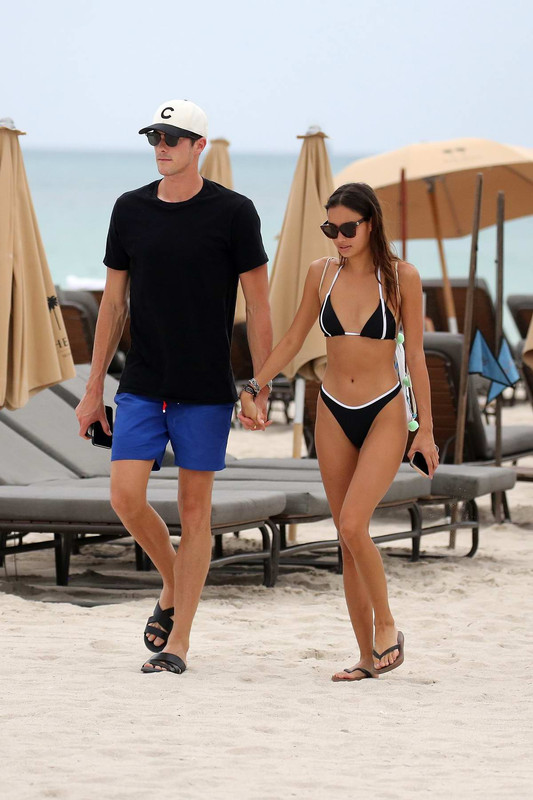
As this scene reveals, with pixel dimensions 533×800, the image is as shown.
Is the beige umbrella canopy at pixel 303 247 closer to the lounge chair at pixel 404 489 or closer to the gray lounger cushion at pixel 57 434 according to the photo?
the lounge chair at pixel 404 489

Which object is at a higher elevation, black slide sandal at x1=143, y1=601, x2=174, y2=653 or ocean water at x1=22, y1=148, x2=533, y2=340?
ocean water at x1=22, y1=148, x2=533, y2=340

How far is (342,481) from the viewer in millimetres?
3758

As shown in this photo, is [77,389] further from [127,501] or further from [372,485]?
[372,485]

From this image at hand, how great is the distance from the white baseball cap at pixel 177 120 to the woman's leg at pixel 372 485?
1.02m

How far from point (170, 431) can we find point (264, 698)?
0.84 m

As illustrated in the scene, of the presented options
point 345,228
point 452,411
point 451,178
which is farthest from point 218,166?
point 345,228

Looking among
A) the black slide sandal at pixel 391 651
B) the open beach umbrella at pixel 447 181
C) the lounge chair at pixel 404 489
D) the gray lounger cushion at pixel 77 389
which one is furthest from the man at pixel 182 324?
the open beach umbrella at pixel 447 181

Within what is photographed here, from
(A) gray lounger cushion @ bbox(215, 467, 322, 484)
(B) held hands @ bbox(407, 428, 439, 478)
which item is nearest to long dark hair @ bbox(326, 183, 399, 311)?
(B) held hands @ bbox(407, 428, 439, 478)

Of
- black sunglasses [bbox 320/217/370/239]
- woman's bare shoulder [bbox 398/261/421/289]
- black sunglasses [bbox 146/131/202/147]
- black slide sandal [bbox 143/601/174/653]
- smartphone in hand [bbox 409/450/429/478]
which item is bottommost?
black slide sandal [bbox 143/601/174/653]

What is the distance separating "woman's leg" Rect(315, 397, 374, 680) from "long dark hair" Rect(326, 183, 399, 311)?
0.41 m

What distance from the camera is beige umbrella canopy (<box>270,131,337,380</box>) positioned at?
6.46 metres

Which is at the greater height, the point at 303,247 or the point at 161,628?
the point at 303,247

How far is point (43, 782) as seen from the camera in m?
2.76

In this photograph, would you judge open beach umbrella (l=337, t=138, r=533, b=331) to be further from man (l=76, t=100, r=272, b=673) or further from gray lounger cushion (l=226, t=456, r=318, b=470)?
man (l=76, t=100, r=272, b=673)
